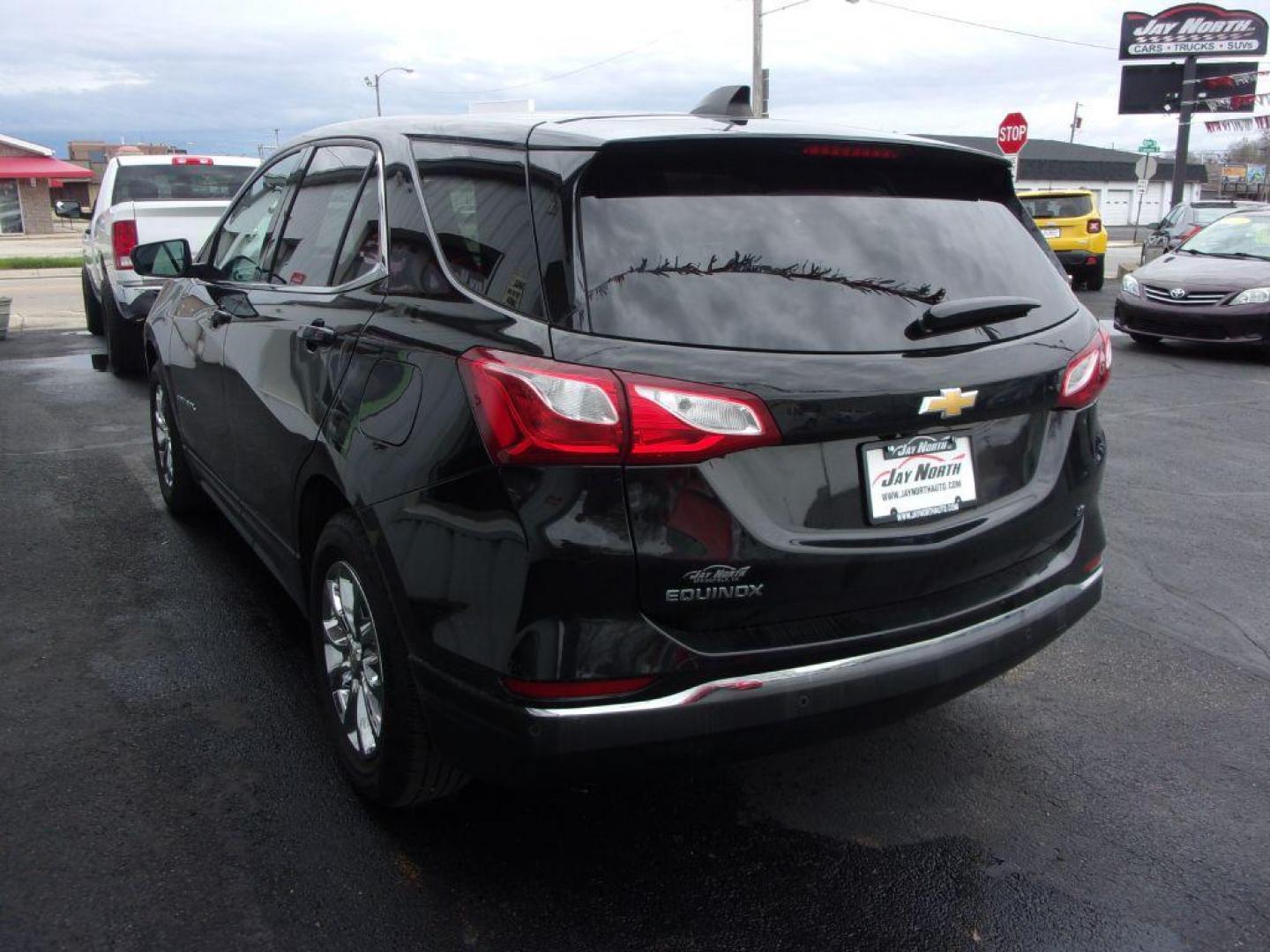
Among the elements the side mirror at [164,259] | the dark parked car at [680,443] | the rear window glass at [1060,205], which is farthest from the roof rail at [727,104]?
the rear window glass at [1060,205]

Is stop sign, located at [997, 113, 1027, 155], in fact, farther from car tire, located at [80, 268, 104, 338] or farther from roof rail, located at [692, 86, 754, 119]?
roof rail, located at [692, 86, 754, 119]

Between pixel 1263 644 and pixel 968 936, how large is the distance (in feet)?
7.42

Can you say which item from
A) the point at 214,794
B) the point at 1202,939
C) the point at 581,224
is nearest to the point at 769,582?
the point at 581,224

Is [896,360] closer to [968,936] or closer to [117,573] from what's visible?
[968,936]

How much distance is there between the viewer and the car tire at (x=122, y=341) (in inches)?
382

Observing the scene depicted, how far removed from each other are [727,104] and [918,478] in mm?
1398

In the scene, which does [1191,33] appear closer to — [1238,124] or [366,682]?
[1238,124]

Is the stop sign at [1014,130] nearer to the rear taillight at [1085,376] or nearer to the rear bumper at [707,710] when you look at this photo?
the rear taillight at [1085,376]

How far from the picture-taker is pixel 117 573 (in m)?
4.75

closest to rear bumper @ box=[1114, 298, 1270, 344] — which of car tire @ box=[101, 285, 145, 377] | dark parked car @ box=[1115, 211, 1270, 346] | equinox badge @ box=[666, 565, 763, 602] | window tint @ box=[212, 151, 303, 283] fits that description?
dark parked car @ box=[1115, 211, 1270, 346]

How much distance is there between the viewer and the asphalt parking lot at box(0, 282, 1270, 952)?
2.51m

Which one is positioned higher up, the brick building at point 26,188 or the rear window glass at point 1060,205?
the brick building at point 26,188

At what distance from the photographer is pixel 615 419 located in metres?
2.15

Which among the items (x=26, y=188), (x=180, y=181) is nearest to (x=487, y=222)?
(x=180, y=181)
